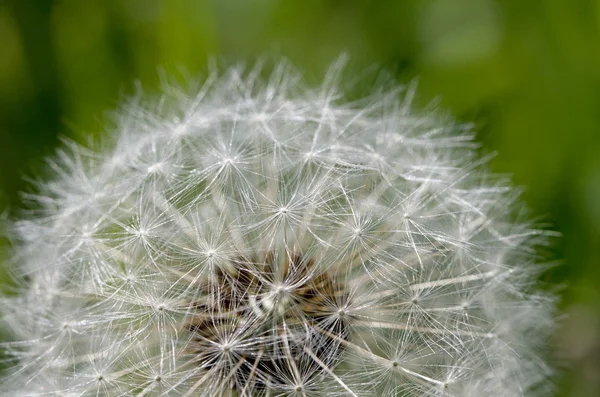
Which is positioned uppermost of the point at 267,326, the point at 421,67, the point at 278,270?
the point at 421,67

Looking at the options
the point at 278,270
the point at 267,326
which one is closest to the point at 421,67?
the point at 278,270

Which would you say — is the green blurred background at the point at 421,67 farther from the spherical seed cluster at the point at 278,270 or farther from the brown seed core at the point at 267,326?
the brown seed core at the point at 267,326

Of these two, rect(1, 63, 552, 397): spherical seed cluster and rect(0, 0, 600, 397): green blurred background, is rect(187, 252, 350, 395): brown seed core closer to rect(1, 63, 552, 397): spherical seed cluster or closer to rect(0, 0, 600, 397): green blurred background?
rect(1, 63, 552, 397): spherical seed cluster

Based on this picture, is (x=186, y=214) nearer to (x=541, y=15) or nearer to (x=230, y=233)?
(x=230, y=233)

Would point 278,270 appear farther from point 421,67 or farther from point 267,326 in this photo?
point 421,67

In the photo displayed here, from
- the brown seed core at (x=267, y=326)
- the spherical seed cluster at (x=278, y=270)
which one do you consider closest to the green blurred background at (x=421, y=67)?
the spherical seed cluster at (x=278, y=270)

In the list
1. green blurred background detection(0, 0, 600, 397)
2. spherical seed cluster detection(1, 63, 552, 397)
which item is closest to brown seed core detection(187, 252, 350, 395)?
spherical seed cluster detection(1, 63, 552, 397)
